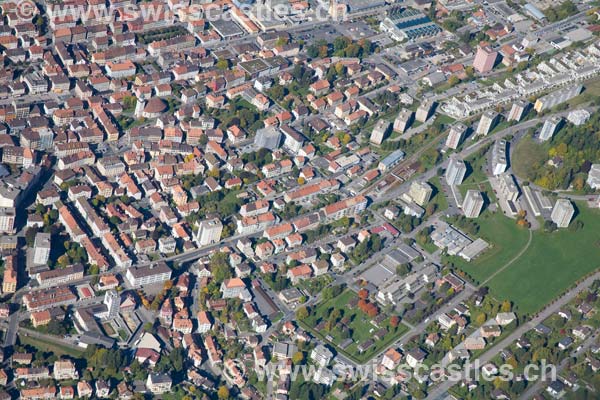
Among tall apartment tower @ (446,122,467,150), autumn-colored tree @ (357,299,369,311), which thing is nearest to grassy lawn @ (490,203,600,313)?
autumn-colored tree @ (357,299,369,311)

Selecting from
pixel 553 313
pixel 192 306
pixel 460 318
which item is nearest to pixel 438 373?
pixel 460 318

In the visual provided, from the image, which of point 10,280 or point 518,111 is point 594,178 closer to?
point 518,111

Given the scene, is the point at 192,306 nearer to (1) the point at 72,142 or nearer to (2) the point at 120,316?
(2) the point at 120,316

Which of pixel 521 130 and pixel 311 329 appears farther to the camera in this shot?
pixel 521 130

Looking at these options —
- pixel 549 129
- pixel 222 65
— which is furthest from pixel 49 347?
pixel 549 129

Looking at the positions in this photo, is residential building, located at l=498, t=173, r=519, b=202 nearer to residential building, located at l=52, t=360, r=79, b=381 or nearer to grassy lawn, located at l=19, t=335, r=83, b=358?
grassy lawn, located at l=19, t=335, r=83, b=358

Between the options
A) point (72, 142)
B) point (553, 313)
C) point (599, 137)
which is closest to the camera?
point (553, 313)
